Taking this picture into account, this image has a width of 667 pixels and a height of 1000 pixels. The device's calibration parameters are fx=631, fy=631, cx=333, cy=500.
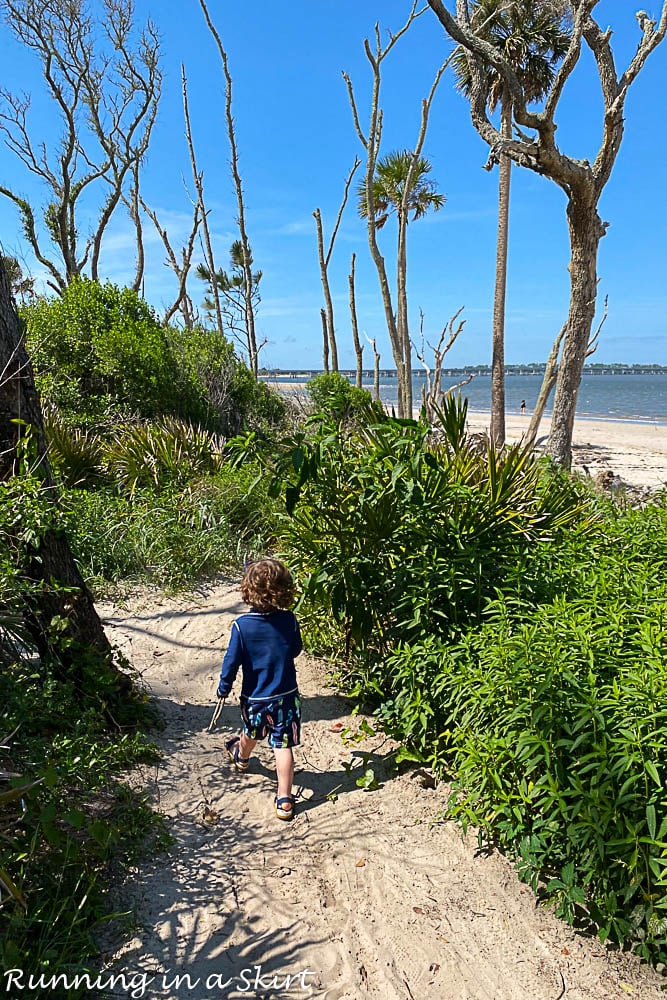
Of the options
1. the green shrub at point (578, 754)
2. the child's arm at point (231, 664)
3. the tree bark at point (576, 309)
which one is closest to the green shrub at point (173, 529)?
the child's arm at point (231, 664)

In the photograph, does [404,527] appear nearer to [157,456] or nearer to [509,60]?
[157,456]

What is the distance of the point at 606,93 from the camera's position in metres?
8.40

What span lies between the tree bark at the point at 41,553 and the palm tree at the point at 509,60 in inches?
348

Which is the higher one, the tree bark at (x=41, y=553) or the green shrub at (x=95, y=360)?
the green shrub at (x=95, y=360)

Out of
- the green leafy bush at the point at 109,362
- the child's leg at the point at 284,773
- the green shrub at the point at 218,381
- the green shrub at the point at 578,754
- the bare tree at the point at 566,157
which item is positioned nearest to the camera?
the green shrub at the point at 578,754

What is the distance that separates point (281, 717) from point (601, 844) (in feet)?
5.65

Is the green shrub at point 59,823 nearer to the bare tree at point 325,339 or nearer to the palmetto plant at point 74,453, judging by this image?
the palmetto plant at point 74,453

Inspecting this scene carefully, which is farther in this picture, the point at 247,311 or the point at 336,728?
the point at 247,311

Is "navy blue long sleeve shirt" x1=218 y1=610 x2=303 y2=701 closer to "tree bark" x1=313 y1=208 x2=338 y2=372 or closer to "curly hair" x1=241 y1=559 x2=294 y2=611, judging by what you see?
"curly hair" x1=241 y1=559 x2=294 y2=611

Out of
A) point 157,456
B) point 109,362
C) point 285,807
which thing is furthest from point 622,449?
point 285,807

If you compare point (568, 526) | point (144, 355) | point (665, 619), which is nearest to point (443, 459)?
point (568, 526)

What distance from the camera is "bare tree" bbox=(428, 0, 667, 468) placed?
24.3ft

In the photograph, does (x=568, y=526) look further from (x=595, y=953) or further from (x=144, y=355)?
(x=144, y=355)

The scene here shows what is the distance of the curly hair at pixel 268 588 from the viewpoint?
3.46m
